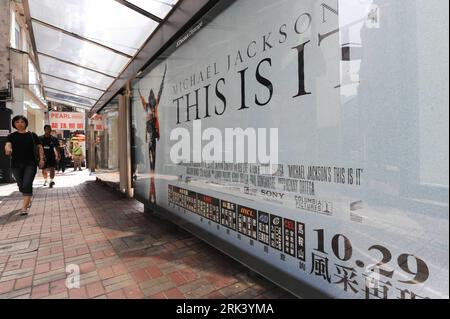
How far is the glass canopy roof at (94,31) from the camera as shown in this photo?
3.94m

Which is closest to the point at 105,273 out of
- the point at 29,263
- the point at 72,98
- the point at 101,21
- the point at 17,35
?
the point at 29,263

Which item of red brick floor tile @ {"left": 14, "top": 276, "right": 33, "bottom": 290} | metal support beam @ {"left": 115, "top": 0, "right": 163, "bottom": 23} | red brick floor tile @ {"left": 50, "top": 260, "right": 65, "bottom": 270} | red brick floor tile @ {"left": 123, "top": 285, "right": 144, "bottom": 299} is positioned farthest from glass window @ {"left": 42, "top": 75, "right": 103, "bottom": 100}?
red brick floor tile @ {"left": 123, "top": 285, "right": 144, "bottom": 299}

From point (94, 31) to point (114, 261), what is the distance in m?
4.04

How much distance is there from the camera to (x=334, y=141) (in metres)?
1.62

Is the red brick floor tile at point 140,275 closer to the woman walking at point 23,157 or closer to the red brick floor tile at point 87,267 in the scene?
the red brick floor tile at point 87,267

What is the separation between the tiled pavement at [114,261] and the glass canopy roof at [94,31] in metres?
2.97

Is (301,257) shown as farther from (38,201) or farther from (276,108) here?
(38,201)

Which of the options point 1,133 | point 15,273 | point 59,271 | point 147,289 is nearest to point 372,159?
point 147,289

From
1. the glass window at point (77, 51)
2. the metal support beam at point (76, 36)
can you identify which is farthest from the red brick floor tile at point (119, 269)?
the glass window at point (77, 51)

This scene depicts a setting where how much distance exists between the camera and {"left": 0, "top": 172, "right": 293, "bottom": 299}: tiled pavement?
2236 mm

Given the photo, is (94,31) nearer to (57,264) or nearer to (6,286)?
(57,264)

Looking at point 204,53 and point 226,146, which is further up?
point 204,53
